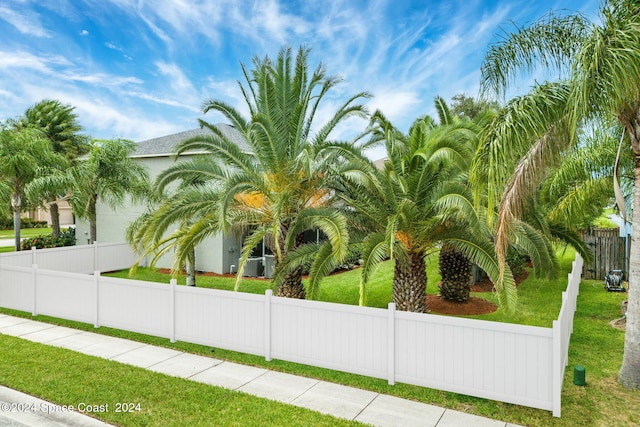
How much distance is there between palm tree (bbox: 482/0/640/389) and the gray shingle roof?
510 inches

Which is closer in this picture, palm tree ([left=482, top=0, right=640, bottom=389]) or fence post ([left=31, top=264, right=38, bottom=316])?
palm tree ([left=482, top=0, right=640, bottom=389])

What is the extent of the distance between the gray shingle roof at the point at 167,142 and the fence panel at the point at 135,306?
9913 millimetres

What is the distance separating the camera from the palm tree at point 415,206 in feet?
24.9

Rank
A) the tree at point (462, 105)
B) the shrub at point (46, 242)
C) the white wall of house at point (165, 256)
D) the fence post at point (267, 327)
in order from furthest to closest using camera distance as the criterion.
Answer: the tree at point (462, 105)
the shrub at point (46, 242)
the white wall of house at point (165, 256)
the fence post at point (267, 327)

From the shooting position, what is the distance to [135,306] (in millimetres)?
9031

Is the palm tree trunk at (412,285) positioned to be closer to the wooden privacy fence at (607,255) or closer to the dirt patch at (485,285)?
the dirt patch at (485,285)

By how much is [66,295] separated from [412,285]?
812 cm

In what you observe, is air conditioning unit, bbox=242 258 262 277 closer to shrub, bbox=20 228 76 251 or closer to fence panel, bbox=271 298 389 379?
fence panel, bbox=271 298 389 379

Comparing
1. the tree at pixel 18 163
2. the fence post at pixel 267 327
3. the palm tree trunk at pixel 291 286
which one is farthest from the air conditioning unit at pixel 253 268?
the tree at pixel 18 163

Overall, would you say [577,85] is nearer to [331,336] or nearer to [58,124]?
[331,336]

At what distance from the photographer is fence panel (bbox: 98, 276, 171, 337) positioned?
867 centimetres

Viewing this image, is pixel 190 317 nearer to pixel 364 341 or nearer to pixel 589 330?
pixel 364 341

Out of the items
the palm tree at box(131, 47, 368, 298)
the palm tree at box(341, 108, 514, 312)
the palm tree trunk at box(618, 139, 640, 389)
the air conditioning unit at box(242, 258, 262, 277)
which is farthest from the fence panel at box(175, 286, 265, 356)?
the air conditioning unit at box(242, 258, 262, 277)

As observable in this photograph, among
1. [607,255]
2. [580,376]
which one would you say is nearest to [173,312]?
[580,376]
